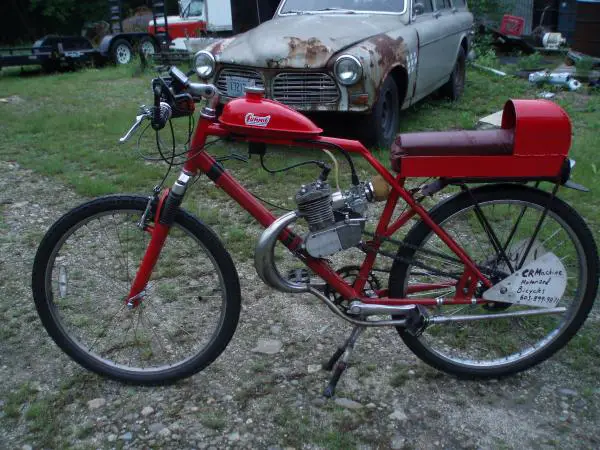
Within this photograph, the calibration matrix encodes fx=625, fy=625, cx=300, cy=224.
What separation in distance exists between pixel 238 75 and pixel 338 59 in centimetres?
103

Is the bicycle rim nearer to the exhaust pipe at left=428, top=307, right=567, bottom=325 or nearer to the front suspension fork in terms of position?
the front suspension fork

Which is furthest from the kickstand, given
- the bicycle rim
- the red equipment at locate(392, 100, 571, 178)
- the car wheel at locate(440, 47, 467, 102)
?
the car wheel at locate(440, 47, 467, 102)

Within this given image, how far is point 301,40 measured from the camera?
577 cm

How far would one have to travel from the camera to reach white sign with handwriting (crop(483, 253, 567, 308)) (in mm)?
2713

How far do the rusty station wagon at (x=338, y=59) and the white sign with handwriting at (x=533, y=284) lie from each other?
10.6 ft

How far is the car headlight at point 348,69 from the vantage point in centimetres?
550

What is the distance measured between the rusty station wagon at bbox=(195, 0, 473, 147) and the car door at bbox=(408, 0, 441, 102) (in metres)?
0.01

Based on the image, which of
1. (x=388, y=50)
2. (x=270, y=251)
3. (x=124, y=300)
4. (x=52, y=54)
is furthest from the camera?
(x=52, y=54)

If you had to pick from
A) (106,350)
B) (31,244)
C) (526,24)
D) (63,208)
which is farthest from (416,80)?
(526,24)

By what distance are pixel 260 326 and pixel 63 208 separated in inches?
95.9

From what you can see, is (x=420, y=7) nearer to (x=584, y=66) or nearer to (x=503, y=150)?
(x=584, y=66)

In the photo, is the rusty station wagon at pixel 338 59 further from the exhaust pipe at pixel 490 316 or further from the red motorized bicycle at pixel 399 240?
the exhaust pipe at pixel 490 316

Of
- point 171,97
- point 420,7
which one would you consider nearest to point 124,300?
point 171,97

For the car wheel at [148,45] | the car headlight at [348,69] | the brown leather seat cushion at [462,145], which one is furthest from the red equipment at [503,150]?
the car wheel at [148,45]
